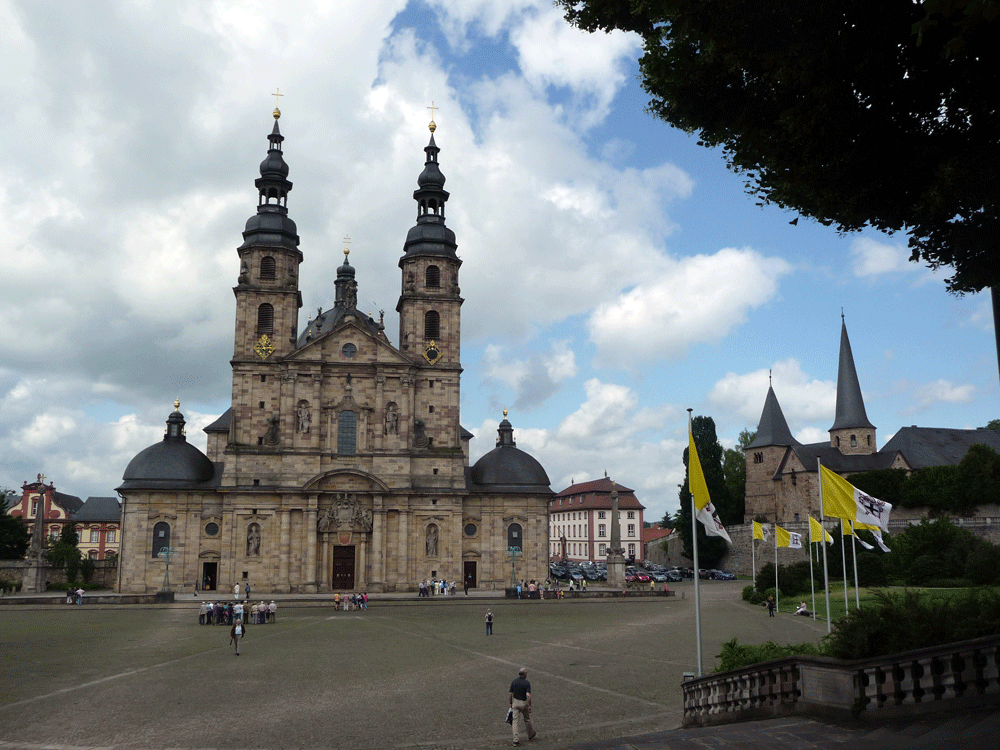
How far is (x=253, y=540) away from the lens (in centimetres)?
6003

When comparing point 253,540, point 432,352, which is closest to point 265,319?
point 432,352

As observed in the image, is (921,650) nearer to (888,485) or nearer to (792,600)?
(792,600)

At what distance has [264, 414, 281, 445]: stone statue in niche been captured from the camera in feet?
202

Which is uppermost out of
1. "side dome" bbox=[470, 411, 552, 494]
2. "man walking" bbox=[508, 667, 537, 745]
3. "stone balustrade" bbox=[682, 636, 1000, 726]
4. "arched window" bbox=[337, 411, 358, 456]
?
"arched window" bbox=[337, 411, 358, 456]

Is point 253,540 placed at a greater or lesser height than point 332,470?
lesser

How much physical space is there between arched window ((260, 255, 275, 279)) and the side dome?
2199cm

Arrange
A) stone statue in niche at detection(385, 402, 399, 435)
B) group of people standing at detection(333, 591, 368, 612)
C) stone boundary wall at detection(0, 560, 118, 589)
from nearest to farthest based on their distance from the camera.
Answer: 1. group of people standing at detection(333, 591, 368, 612)
2. stone statue in niche at detection(385, 402, 399, 435)
3. stone boundary wall at detection(0, 560, 118, 589)

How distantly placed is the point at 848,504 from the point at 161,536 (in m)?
51.4

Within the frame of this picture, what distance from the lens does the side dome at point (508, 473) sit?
65.6 metres

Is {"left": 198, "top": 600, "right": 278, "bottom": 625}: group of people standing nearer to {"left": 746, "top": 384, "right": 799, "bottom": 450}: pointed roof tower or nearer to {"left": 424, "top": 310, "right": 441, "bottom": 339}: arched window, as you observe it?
{"left": 424, "top": 310, "right": 441, "bottom": 339}: arched window

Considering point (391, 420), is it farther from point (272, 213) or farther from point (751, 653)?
point (751, 653)

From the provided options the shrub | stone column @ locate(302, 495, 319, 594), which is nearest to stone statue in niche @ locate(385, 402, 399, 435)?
stone column @ locate(302, 495, 319, 594)

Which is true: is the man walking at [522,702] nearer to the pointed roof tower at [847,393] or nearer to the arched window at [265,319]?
the arched window at [265,319]

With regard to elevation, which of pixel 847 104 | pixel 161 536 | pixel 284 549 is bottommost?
pixel 284 549
